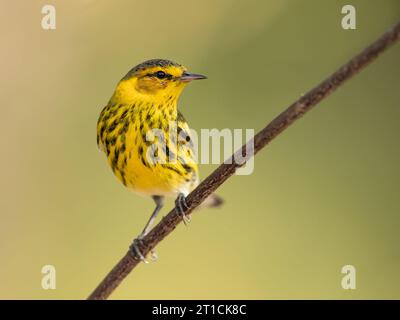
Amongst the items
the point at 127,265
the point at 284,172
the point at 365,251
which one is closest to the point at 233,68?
the point at 284,172

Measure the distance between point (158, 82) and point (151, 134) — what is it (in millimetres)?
310

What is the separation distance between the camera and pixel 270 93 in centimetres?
514

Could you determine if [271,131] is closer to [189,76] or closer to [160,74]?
[189,76]

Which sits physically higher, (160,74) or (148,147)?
(160,74)

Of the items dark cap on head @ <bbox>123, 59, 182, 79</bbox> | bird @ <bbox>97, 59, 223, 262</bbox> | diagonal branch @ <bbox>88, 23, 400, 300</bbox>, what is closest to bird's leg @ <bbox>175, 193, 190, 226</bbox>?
diagonal branch @ <bbox>88, 23, 400, 300</bbox>

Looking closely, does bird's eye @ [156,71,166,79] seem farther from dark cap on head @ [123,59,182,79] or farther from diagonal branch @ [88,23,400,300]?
diagonal branch @ [88,23,400,300]

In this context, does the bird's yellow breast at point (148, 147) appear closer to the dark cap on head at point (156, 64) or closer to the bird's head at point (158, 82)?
the bird's head at point (158, 82)

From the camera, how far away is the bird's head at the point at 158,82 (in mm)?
3037

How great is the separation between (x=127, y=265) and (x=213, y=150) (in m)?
2.17

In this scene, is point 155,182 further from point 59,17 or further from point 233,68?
point 59,17

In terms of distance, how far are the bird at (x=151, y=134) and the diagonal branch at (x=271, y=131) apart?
0.81 metres

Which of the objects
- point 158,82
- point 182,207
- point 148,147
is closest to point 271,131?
point 182,207

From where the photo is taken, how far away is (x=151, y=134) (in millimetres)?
2916

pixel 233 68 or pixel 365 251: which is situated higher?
pixel 233 68
